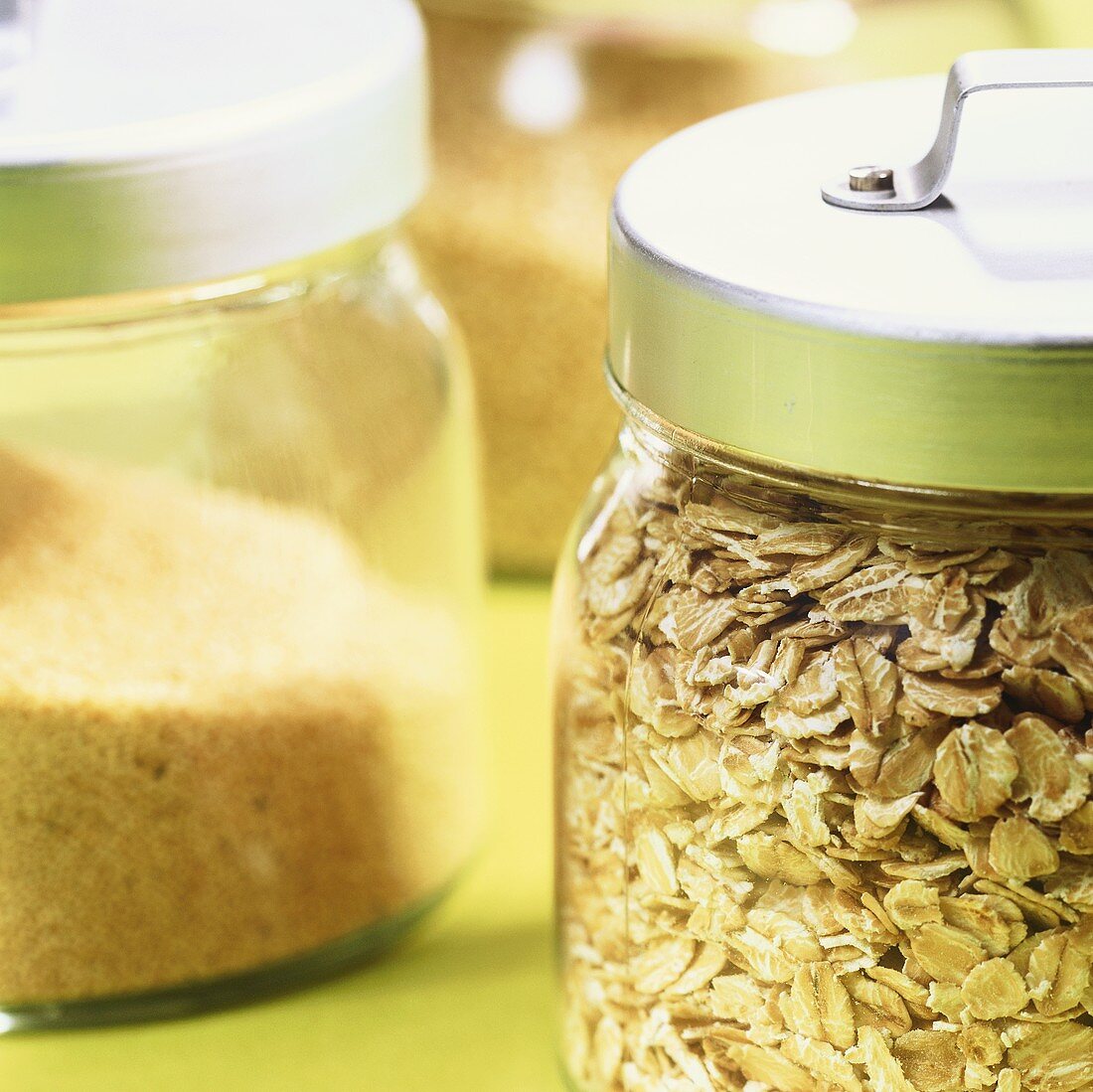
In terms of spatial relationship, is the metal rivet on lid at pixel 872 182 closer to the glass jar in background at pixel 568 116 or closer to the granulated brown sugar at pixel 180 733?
the granulated brown sugar at pixel 180 733

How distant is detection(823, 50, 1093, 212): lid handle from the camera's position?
530 millimetres

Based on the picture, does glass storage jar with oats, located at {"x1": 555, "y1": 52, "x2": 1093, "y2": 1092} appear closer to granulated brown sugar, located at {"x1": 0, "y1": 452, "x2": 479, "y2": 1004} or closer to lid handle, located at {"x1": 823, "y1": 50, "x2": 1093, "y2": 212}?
lid handle, located at {"x1": 823, "y1": 50, "x2": 1093, "y2": 212}

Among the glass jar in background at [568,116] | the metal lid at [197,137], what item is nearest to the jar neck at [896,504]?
the metal lid at [197,137]

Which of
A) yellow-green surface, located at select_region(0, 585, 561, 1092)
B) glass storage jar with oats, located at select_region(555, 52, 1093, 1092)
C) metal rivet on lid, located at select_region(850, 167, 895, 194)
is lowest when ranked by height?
yellow-green surface, located at select_region(0, 585, 561, 1092)

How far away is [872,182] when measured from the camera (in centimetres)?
55

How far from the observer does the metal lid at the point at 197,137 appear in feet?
2.05

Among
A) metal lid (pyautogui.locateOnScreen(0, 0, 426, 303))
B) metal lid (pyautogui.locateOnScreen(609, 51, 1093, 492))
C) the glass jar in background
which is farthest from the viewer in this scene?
the glass jar in background

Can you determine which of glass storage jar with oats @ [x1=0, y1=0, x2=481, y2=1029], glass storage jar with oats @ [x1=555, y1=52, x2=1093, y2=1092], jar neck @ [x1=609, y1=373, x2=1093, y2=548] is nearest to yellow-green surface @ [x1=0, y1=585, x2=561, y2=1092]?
glass storage jar with oats @ [x1=0, y1=0, x2=481, y2=1029]

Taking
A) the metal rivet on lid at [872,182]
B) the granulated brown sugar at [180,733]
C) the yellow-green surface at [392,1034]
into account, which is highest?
the metal rivet on lid at [872,182]

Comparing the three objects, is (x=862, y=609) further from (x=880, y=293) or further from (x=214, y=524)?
(x=214, y=524)

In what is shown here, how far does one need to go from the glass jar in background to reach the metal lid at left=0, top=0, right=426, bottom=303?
0.22 m

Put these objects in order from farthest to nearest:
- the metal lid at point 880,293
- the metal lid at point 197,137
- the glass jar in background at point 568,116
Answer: the glass jar in background at point 568,116 → the metal lid at point 197,137 → the metal lid at point 880,293

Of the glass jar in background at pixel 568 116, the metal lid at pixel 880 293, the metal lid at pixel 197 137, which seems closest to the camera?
the metal lid at pixel 880 293

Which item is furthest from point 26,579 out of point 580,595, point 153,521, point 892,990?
point 892,990
